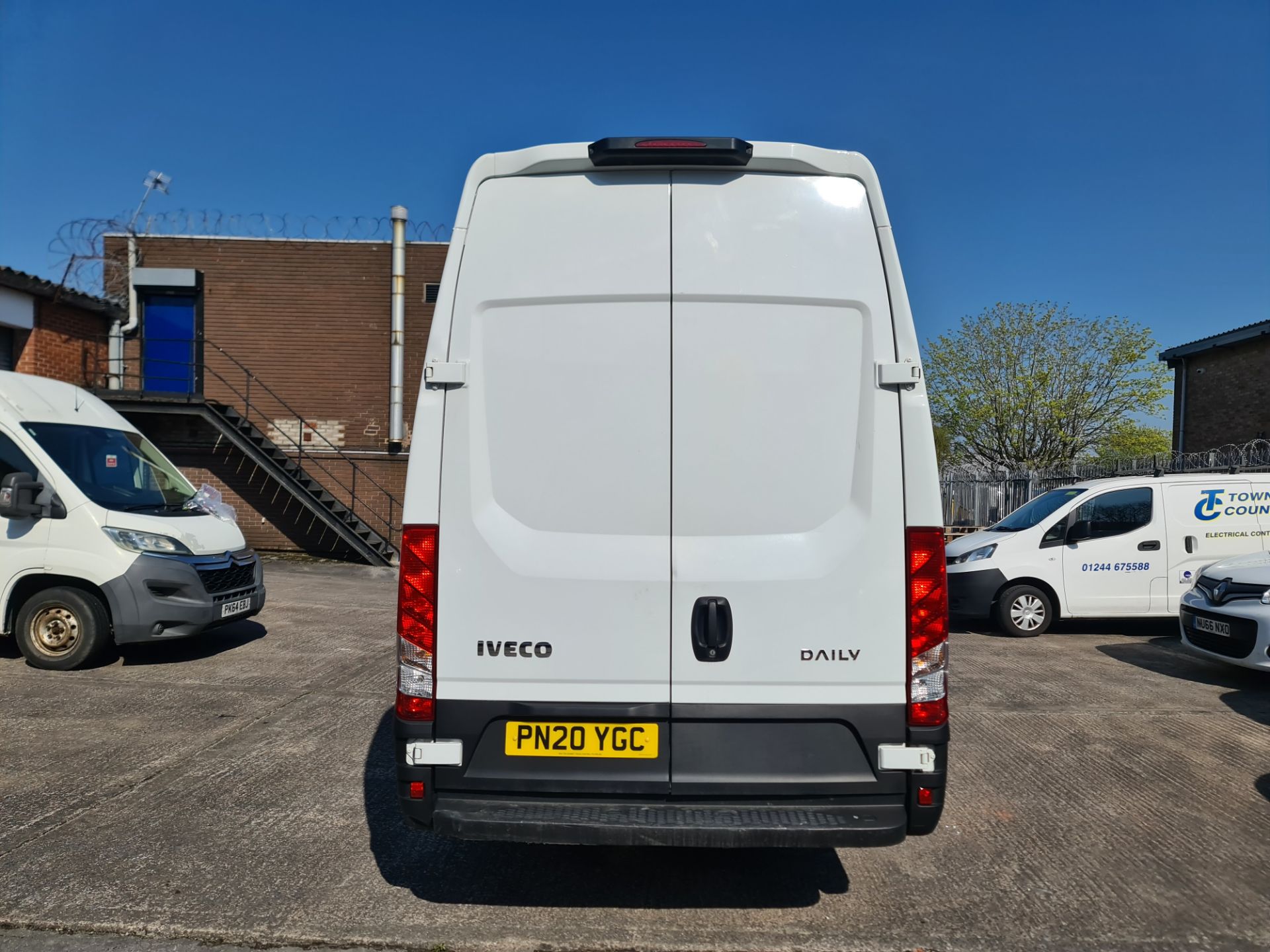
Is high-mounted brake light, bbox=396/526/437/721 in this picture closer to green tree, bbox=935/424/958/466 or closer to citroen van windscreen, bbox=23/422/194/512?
citroen van windscreen, bbox=23/422/194/512

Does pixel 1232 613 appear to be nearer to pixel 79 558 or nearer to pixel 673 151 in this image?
pixel 673 151

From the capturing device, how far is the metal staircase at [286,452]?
1652 centimetres

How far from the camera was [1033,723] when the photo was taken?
6.25 m

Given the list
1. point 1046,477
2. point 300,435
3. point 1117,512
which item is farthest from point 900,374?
point 300,435

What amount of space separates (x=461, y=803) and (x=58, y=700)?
491 centimetres

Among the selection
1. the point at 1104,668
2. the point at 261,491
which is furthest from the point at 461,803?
the point at 261,491

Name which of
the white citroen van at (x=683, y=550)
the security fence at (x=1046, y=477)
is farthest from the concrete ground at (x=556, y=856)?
the security fence at (x=1046, y=477)

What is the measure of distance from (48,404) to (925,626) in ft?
26.1

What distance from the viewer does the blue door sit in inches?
725

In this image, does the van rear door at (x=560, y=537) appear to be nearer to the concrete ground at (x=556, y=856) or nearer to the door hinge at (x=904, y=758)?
the door hinge at (x=904, y=758)

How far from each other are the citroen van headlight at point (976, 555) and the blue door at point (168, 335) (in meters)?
15.7

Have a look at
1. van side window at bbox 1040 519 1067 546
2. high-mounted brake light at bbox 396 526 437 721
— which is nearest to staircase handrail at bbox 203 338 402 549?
van side window at bbox 1040 519 1067 546

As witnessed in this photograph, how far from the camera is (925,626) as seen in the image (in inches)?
121

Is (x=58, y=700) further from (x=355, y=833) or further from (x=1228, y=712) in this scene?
(x=1228, y=712)
